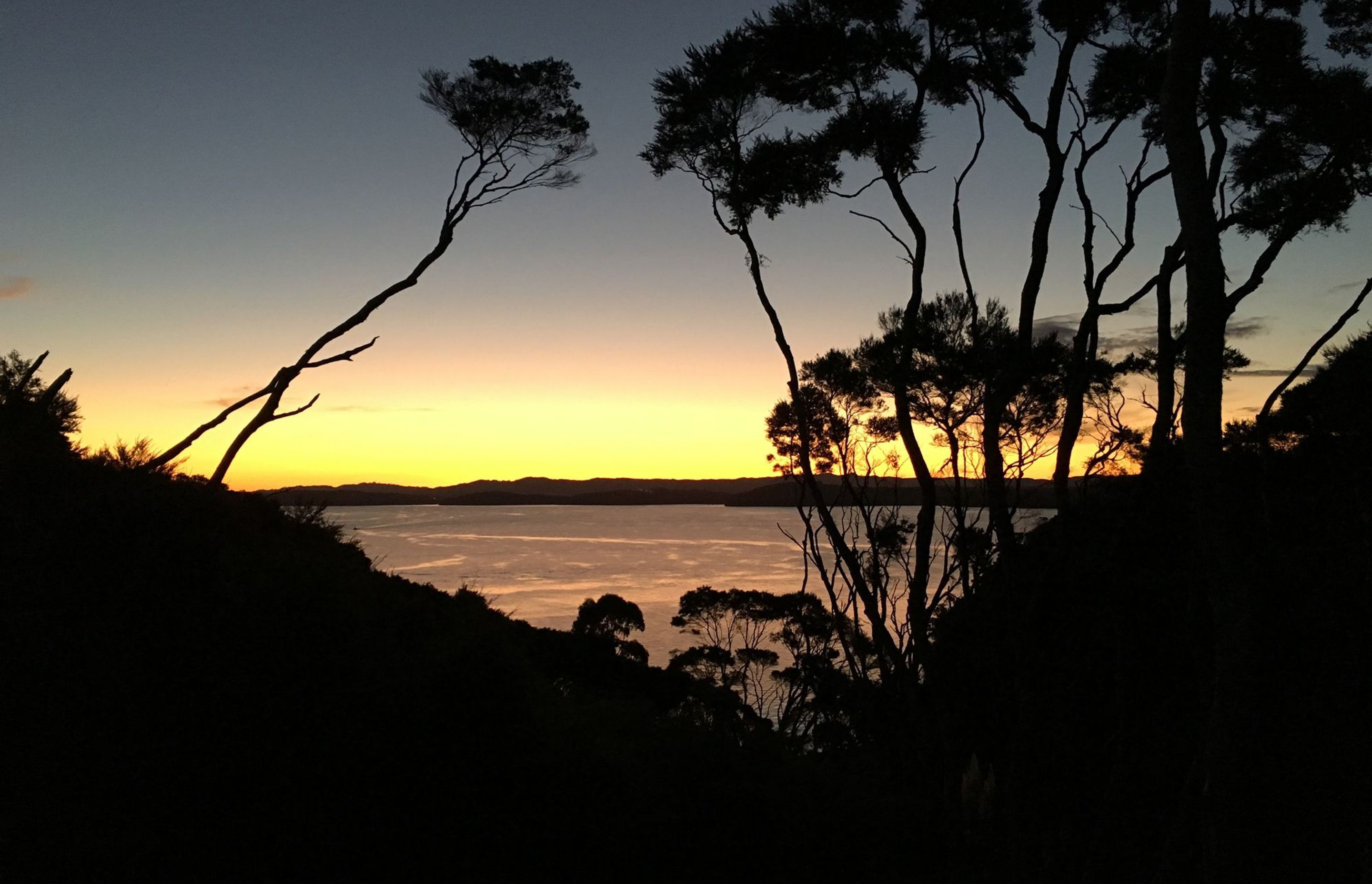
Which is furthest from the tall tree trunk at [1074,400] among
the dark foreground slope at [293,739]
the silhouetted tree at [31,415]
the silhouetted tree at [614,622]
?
the silhouetted tree at [614,622]

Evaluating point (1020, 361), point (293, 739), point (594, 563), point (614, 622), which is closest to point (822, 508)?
point (1020, 361)

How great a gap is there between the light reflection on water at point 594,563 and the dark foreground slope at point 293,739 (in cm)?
226

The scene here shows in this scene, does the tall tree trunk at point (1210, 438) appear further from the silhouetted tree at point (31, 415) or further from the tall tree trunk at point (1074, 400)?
the silhouetted tree at point (31, 415)

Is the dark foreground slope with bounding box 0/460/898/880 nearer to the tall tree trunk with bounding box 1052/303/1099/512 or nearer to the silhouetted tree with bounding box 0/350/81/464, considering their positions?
the silhouetted tree with bounding box 0/350/81/464

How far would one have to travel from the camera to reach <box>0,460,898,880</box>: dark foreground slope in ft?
15.1

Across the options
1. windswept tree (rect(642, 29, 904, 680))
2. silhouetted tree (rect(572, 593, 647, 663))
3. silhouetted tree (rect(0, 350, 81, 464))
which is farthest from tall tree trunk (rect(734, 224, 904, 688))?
silhouetted tree (rect(572, 593, 647, 663))

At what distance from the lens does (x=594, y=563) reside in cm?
8631

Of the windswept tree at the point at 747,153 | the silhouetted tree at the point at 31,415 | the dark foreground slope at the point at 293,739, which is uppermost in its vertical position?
the windswept tree at the point at 747,153

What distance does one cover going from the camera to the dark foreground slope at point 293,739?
4.62m

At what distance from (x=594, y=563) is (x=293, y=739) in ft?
270

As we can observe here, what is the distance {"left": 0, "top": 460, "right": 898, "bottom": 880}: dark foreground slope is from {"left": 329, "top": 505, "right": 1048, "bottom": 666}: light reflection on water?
2262 mm

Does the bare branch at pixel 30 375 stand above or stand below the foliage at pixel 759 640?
above

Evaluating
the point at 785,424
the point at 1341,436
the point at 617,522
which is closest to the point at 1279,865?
the point at 1341,436

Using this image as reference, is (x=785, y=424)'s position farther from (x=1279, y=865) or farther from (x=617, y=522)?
(x=617, y=522)
